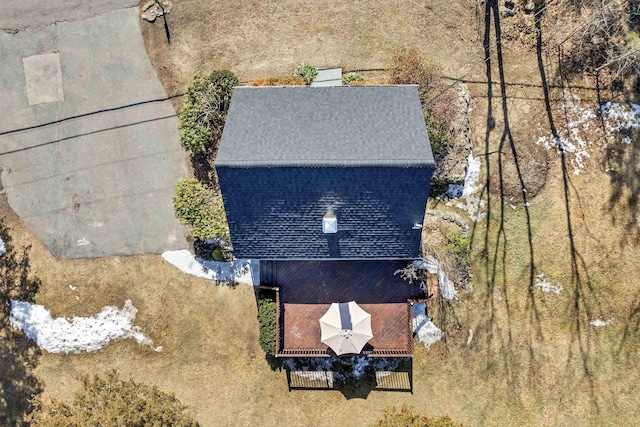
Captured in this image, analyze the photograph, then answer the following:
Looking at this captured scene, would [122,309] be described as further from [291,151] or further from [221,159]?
[291,151]

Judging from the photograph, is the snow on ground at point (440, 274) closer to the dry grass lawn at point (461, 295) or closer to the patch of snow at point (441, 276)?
the patch of snow at point (441, 276)

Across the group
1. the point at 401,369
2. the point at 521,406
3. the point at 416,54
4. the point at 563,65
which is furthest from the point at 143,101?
the point at 521,406

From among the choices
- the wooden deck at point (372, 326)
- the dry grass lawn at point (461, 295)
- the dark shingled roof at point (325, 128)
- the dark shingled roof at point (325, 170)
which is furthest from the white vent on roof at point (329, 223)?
the dry grass lawn at point (461, 295)

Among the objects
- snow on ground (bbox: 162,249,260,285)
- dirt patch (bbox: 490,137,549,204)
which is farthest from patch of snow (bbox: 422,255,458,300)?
snow on ground (bbox: 162,249,260,285)

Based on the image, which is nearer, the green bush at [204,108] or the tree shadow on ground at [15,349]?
the green bush at [204,108]

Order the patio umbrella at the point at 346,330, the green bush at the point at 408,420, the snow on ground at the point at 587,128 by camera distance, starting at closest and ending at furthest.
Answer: the green bush at the point at 408,420 → the patio umbrella at the point at 346,330 → the snow on ground at the point at 587,128

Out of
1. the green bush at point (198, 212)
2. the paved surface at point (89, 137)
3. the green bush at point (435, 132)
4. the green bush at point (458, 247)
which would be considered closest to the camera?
the green bush at point (435, 132)
